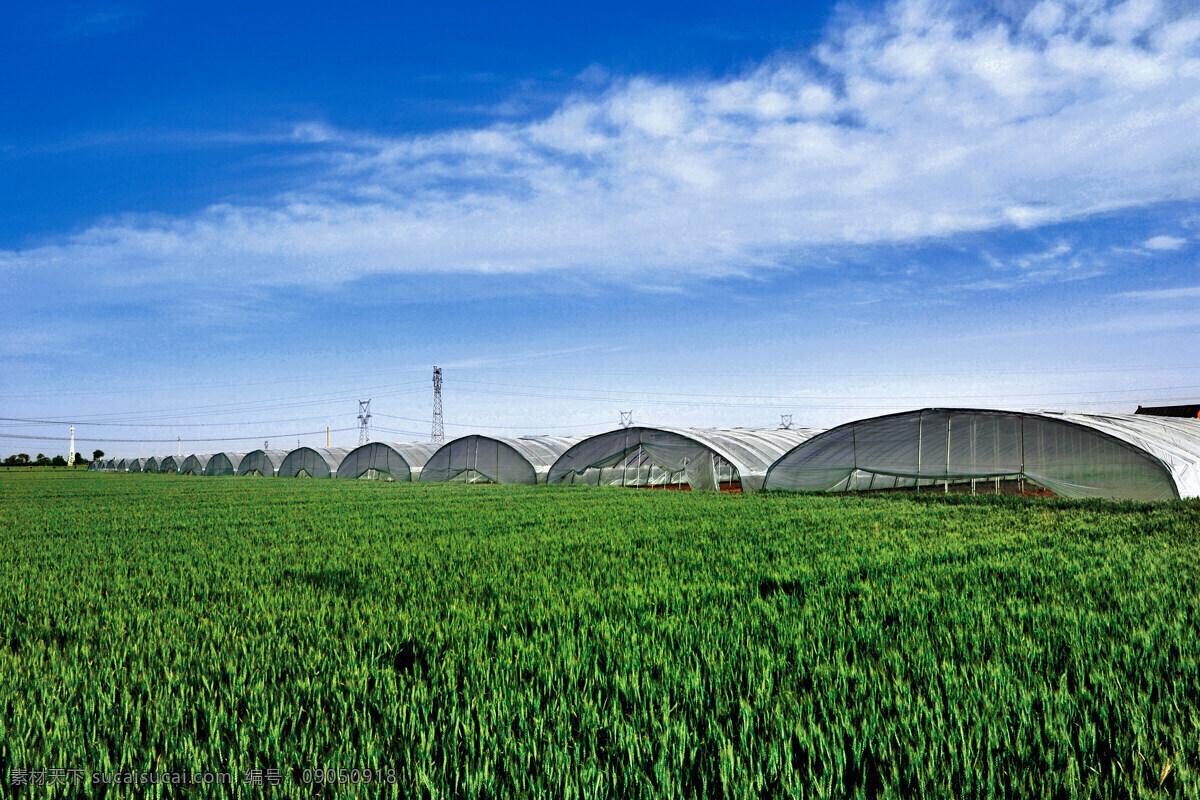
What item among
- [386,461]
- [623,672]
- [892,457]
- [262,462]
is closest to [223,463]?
[262,462]

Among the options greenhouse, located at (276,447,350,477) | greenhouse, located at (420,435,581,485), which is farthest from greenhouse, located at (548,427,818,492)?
greenhouse, located at (276,447,350,477)

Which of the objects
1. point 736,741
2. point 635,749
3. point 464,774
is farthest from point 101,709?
point 736,741

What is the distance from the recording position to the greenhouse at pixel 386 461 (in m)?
32.2

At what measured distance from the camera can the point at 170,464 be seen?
6022cm

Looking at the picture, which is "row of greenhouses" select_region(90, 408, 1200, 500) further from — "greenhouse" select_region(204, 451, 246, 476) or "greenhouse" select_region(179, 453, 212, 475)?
"greenhouse" select_region(179, 453, 212, 475)

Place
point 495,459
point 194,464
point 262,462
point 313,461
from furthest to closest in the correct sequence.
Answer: point 194,464
point 262,462
point 313,461
point 495,459

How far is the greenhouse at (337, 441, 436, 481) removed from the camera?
1268 inches

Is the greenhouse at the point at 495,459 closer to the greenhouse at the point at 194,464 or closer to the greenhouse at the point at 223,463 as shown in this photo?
the greenhouse at the point at 223,463

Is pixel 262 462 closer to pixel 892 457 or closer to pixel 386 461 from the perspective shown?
pixel 386 461

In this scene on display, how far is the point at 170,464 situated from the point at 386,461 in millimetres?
38385

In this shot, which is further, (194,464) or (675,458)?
(194,464)

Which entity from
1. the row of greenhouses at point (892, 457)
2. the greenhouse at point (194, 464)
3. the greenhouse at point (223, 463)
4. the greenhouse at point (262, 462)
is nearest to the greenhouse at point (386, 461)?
the row of greenhouses at point (892, 457)

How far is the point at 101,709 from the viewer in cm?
260

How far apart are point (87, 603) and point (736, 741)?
4587 millimetres
